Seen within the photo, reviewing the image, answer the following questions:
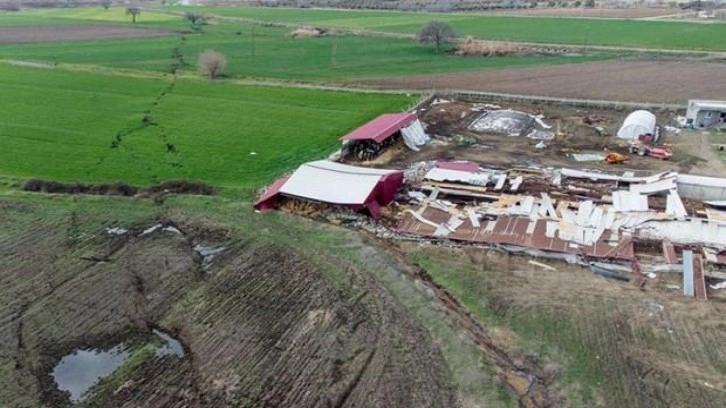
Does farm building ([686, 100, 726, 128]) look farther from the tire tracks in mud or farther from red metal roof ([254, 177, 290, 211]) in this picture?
red metal roof ([254, 177, 290, 211])

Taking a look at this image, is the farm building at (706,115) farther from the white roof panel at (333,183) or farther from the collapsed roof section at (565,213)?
the white roof panel at (333,183)

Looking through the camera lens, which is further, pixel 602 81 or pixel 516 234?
pixel 602 81

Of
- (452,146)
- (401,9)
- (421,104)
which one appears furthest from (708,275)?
(401,9)

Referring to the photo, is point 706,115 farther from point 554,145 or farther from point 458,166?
point 458,166

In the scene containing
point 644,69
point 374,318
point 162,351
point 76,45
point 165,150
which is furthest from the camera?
point 76,45

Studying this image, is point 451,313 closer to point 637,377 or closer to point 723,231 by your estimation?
point 637,377

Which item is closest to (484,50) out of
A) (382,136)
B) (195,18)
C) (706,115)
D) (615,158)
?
(706,115)

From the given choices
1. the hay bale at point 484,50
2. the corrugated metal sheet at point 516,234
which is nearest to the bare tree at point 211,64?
the hay bale at point 484,50
